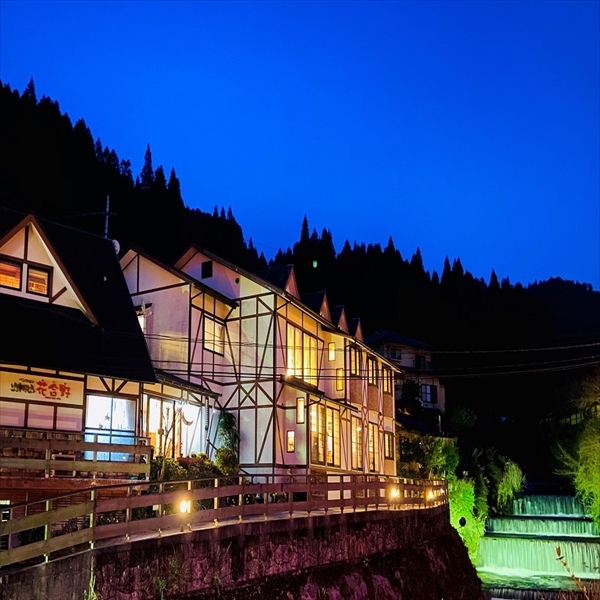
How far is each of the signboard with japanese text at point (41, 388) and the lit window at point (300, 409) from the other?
435 inches

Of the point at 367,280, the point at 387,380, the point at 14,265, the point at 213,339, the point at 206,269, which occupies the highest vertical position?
the point at 367,280

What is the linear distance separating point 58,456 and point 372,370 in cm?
2308

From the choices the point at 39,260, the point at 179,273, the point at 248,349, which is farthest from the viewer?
the point at 248,349

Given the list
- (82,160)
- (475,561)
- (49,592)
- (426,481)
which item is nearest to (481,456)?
(475,561)

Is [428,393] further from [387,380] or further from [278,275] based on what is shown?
[278,275]

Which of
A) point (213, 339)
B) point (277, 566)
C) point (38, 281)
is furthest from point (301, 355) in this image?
point (277, 566)

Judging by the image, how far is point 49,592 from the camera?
12.1 m

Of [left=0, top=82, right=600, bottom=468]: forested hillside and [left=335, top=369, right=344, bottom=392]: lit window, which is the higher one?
Result: [left=0, top=82, right=600, bottom=468]: forested hillside

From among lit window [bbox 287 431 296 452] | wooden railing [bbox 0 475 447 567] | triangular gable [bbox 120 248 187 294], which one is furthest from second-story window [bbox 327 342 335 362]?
wooden railing [bbox 0 475 447 567]

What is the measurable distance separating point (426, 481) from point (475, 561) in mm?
11141

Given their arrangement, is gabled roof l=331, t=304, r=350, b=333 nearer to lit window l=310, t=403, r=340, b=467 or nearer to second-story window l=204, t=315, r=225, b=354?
lit window l=310, t=403, r=340, b=467

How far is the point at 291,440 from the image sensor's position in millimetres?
31281

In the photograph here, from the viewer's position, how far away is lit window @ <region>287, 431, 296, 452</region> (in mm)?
31141

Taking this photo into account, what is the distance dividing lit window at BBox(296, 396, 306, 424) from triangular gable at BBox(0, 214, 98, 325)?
10.4 meters
